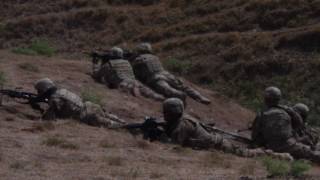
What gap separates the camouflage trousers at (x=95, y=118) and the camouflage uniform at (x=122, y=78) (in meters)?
4.56

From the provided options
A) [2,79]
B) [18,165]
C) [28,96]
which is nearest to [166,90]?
[2,79]

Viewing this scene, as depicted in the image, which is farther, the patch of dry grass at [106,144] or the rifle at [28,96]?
the rifle at [28,96]

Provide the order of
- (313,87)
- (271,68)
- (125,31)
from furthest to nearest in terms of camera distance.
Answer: (125,31) → (271,68) → (313,87)

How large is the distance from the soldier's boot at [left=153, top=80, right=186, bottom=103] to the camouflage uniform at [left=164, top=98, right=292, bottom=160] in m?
5.67

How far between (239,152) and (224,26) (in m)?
21.5

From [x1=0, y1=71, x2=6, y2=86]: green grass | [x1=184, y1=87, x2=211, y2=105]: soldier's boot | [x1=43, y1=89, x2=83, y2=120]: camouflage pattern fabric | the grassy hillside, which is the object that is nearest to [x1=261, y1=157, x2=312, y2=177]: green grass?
[x1=43, y1=89, x2=83, y2=120]: camouflage pattern fabric

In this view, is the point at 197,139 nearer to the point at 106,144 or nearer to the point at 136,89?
the point at 106,144

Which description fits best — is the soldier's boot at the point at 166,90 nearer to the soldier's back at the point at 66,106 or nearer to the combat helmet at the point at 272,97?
the combat helmet at the point at 272,97

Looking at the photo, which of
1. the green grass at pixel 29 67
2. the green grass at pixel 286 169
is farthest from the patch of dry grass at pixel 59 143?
the green grass at pixel 29 67

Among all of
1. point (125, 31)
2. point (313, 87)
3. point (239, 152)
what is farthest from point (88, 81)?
point (125, 31)

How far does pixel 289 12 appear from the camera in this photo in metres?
38.9

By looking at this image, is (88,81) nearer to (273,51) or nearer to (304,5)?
(273,51)

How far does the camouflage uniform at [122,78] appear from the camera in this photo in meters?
23.8

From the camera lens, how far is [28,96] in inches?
778
